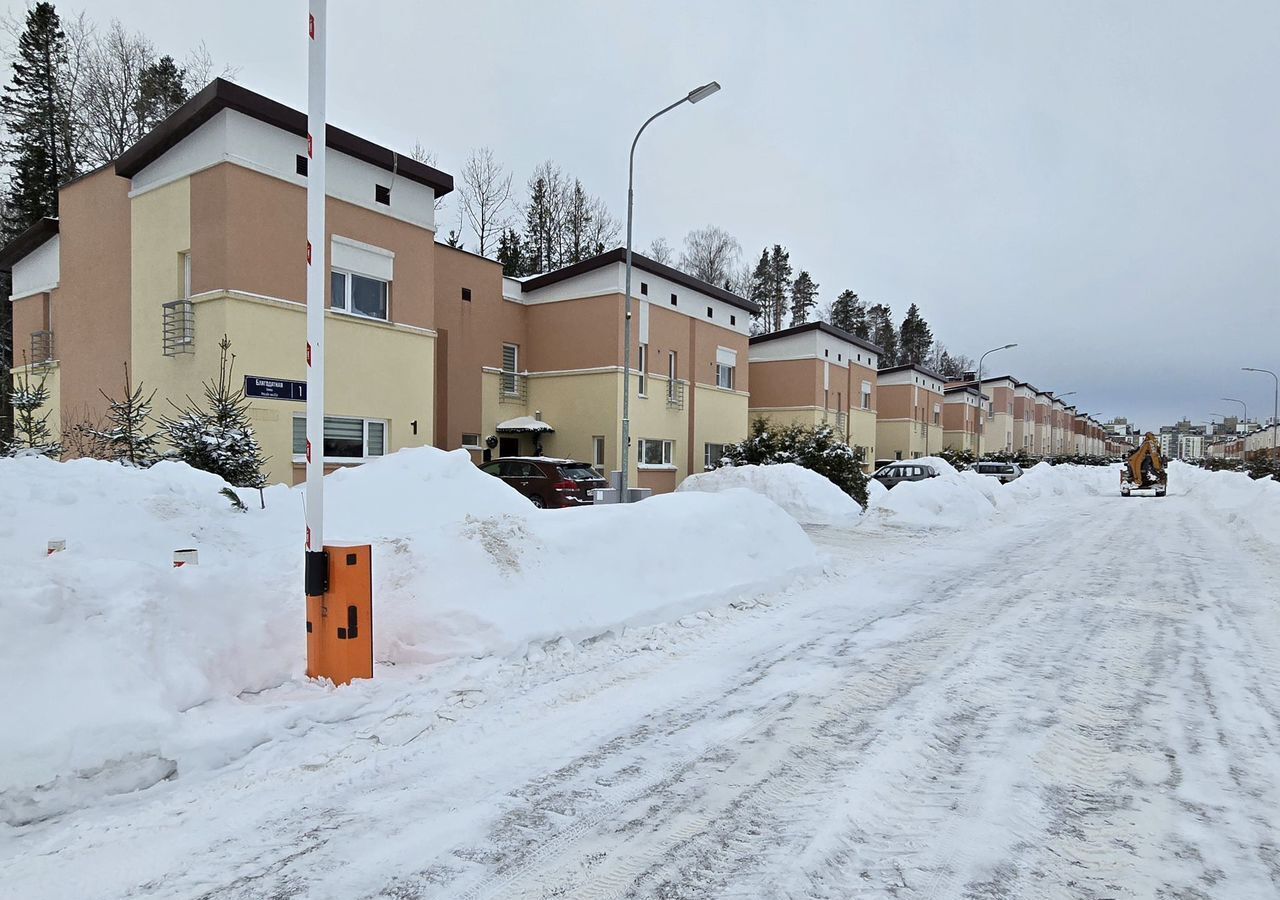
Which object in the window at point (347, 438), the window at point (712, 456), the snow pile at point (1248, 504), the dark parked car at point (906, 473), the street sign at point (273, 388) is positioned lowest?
the snow pile at point (1248, 504)

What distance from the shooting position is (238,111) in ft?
45.0

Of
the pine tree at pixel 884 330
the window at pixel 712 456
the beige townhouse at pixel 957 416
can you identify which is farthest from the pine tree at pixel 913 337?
the window at pixel 712 456

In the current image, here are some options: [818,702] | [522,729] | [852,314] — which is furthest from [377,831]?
[852,314]

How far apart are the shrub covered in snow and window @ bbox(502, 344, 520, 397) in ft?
27.0

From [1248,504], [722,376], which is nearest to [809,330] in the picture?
[722,376]

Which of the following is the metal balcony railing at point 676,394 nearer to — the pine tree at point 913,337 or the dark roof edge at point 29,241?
the dark roof edge at point 29,241

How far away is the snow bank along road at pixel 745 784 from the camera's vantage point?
282 centimetres

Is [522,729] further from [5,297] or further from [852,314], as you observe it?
[852,314]

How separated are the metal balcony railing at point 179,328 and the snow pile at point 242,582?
22.2 ft

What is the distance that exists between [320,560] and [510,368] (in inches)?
825

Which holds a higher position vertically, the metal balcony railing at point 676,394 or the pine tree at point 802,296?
the pine tree at point 802,296

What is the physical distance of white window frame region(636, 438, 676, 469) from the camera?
25.2 metres

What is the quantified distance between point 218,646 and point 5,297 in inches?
1297

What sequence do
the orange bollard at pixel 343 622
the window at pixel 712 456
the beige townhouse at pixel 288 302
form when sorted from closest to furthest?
the orange bollard at pixel 343 622 → the beige townhouse at pixel 288 302 → the window at pixel 712 456
